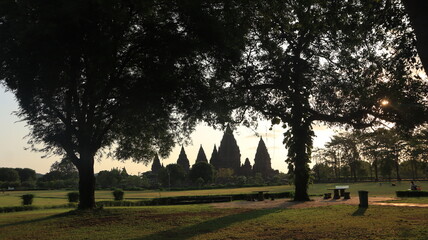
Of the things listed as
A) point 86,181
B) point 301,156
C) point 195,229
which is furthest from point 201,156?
point 195,229

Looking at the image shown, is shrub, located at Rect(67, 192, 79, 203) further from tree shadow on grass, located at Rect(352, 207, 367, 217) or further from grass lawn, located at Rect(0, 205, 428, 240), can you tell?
tree shadow on grass, located at Rect(352, 207, 367, 217)

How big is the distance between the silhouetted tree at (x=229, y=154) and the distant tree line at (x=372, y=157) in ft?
105

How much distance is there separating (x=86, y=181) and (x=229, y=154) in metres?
110

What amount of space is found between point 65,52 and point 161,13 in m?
4.80

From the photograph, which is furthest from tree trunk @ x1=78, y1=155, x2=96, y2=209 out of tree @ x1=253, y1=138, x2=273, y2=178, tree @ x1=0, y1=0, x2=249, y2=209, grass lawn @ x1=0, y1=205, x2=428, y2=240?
tree @ x1=253, y1=138, x2=273, y2=178

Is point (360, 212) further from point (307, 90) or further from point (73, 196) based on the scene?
point (73, 196)

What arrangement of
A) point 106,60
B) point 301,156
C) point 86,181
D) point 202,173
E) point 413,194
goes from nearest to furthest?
point 106,60, point 86,181, point 301,156, point 413,194, point 202,173

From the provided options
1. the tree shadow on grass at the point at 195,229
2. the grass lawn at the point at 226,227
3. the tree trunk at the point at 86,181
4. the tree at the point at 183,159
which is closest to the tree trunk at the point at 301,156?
Result: the grass lawn at the point at 226,227

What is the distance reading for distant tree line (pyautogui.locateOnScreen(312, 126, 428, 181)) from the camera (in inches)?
2388

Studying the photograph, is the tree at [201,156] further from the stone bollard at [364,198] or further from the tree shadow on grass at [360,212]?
the tree shadow on grass at [360,212]

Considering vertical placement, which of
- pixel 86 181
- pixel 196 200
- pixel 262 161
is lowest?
pixel 196 200

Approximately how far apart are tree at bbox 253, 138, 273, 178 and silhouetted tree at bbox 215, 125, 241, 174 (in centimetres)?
707

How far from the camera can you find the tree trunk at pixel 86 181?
19.8m

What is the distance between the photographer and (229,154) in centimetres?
12875
